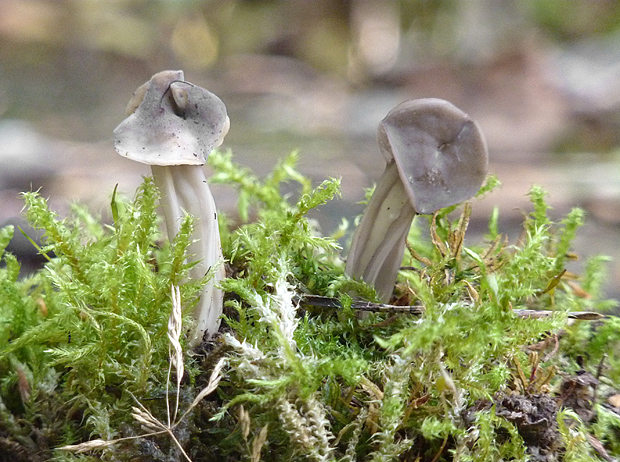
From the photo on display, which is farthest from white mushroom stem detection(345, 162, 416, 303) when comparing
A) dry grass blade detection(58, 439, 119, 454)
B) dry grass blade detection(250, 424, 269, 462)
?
dry grass blade detection(58, 439, 119, 454)

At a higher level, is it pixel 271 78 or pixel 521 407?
pixel 271 78

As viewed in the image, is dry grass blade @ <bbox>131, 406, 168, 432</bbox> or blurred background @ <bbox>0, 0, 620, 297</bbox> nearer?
dry grass blade @ <bbox>131, 406, 168, 432</bbox>

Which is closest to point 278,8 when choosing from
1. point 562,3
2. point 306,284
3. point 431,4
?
point 431,4

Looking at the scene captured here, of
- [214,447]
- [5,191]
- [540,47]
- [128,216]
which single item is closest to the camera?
[214,447]

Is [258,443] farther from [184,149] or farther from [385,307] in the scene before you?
[184,149]

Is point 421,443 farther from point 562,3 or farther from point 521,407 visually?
point 562,3

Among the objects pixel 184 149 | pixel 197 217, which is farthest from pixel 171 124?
pixel 197 217

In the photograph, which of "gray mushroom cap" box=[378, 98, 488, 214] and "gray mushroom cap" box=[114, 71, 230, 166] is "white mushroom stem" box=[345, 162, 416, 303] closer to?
"gray mushroom cap" box=[378, 98, 488, 214]
